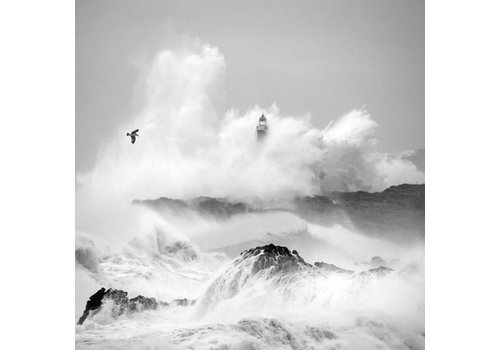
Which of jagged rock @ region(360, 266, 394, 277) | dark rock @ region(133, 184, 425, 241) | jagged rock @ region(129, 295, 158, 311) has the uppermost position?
dark rock @ region(133, 184, 425, 241)

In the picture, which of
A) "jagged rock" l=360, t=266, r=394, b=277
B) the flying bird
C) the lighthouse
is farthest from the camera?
the flying bird

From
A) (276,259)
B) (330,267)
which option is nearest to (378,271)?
(330,267)

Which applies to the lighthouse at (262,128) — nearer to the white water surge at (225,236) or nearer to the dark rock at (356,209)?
the white water surge at (225,236)

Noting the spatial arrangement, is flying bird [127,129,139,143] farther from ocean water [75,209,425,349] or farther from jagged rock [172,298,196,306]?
jagged rock [172,298,196,306]

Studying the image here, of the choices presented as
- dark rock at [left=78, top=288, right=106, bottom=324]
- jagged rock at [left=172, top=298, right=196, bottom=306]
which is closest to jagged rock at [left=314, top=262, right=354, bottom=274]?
jagged rock at [left=172, top=298, right=196, bottom=306]

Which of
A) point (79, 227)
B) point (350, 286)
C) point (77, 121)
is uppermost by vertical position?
point (77, 121)

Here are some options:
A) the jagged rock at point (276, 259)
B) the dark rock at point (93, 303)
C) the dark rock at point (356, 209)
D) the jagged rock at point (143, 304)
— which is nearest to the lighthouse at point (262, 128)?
the dark rock at point (356, 209)

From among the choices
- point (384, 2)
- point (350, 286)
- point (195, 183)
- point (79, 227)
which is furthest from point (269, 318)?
point (384, 2)
